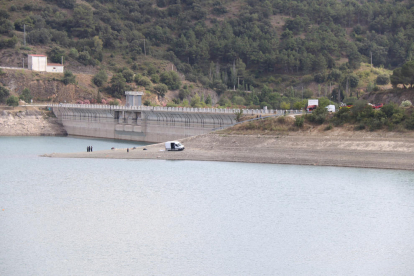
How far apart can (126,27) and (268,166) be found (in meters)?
139

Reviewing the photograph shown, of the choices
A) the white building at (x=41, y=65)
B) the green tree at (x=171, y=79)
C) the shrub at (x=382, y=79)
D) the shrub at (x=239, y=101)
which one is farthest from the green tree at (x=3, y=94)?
the shrub at (x=382, y=79)

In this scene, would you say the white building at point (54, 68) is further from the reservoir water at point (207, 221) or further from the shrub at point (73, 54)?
the reservoir water at point (207, 221)

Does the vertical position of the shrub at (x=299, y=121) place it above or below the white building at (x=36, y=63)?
below

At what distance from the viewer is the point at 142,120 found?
10094 centimetres

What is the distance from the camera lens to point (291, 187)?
52.1m

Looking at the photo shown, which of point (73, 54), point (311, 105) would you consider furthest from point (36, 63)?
point (311, 105)

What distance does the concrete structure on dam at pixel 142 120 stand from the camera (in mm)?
85500

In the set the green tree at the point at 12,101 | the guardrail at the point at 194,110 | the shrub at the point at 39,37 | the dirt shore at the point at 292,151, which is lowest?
the dirt shore at the point at 292,151

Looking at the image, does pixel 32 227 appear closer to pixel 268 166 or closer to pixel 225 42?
pixel 268 166

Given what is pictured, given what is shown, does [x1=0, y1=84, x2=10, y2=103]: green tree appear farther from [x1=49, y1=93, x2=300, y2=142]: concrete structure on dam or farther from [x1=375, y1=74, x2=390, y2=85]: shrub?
[x1=375, y1=74, x2=390, y2=85]: shrub

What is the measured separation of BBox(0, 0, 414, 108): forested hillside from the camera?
14550cm

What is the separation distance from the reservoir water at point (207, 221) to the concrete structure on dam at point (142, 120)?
2197cm

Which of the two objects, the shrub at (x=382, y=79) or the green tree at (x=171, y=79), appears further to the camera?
the green tree at (x=171, y=79)

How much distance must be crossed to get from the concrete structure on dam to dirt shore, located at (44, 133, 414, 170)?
29.3ft
